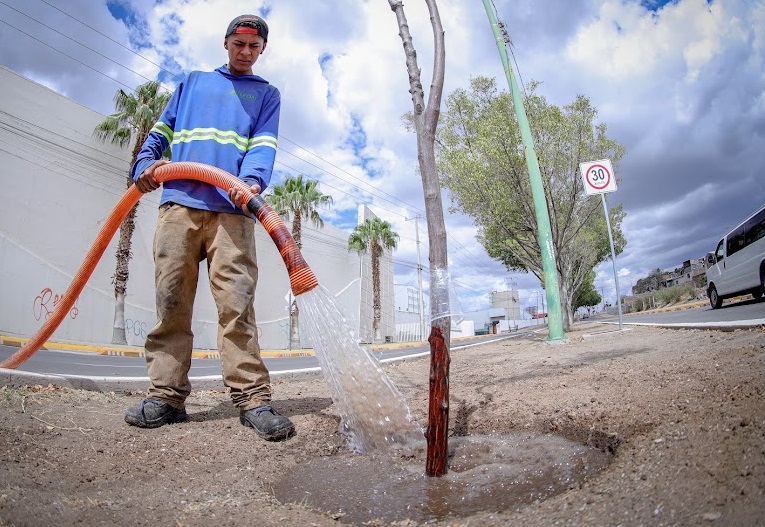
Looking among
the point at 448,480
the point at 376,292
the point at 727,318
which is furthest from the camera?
the point at 376,292

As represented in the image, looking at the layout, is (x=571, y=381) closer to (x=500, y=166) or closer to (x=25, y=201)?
(x=500, y=166)

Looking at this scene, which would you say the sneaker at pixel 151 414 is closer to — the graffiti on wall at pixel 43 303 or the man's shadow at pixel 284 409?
the man's shadow at pixel 284 409

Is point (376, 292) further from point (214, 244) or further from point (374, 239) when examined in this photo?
point (214, 244)

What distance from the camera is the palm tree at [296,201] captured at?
2322cm

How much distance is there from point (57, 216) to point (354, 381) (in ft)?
51.7

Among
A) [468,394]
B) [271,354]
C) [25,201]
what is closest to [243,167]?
[468,394]

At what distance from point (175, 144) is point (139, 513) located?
2104mm

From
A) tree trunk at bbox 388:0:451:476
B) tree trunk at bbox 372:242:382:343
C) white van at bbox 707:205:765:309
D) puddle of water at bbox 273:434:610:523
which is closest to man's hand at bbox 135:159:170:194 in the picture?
tree trunk at bbox 388:0:451:476

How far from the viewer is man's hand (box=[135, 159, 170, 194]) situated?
269 cm

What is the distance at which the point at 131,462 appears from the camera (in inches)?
81.5

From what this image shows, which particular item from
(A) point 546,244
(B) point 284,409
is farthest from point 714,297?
(B) point 284,409

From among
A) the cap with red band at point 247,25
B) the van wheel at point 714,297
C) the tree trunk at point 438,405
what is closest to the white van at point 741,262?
the van wheel at point 714,297

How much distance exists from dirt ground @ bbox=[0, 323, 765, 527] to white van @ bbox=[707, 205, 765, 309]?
382 inches

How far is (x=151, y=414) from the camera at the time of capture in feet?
8.47
